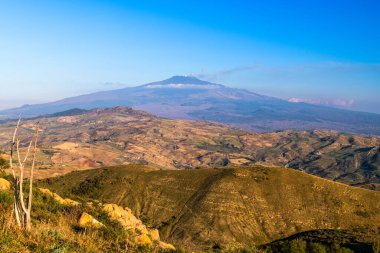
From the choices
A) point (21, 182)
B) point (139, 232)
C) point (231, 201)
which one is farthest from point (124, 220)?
point (231, 201)

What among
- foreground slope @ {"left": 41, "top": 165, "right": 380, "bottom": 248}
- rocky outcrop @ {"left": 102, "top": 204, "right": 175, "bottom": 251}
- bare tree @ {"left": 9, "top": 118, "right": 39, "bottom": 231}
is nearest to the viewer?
bare tree @ {"left": 9, "top": 118, "right": 39, "bottom": 231}

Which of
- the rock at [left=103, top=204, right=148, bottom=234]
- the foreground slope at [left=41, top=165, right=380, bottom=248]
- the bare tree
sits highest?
the bare tree

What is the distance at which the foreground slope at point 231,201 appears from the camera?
62281mm

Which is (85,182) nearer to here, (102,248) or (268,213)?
(268,213)

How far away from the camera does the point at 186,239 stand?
58.9 metres

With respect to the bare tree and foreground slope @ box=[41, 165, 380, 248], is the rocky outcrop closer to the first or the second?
the bare tree

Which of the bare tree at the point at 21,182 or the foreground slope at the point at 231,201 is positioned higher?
the bare tree at the point at 21,182

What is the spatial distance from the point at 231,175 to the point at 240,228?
18.7 m

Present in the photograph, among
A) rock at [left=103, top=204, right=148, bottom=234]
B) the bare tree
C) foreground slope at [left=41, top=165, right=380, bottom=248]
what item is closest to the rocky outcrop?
rock at [left=103, top=204, right=148, bottom=234]

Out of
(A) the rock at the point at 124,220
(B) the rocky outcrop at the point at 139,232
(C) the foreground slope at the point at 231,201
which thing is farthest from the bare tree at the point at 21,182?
(C) the foreground slope at the point at 231,201

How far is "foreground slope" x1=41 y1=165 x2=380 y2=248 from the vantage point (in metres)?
62.3

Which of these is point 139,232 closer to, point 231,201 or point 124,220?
point 124,220

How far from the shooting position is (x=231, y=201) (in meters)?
70.3

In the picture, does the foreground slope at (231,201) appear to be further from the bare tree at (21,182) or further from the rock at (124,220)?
the bare tree at (21,182)
